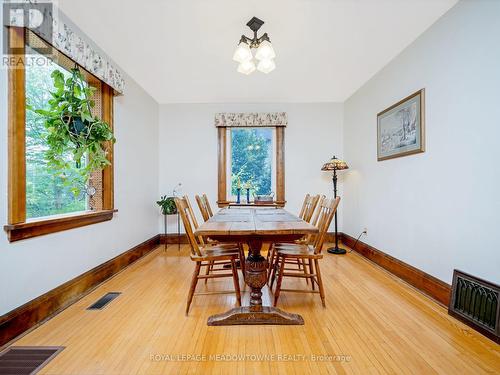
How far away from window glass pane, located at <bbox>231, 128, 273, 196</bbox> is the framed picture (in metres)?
1.92

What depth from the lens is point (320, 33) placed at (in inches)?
98.3

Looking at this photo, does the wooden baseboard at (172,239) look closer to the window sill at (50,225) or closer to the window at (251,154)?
the window at (251,154)

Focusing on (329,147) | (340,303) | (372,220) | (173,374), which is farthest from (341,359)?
(329,147)

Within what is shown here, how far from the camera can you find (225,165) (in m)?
4.53

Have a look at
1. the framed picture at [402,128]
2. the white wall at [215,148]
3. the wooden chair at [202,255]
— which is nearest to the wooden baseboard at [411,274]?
the framed picture at [402,128]

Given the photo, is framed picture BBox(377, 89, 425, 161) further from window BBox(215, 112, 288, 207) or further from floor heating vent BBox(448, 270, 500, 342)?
window BBox(215, 112, 288, 207)

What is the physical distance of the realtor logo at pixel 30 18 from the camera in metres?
1.69

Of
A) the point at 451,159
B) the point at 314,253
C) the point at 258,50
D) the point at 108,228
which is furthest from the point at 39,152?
the point at 451,159

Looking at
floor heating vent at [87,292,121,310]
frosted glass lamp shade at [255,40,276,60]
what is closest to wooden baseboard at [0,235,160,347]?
floor heating vent at [87,292,121,310]

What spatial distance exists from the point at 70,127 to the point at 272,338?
7.58 ft

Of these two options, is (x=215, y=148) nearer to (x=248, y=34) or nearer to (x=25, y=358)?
(x=248, y=34)

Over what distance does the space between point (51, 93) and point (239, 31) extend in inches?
68.7

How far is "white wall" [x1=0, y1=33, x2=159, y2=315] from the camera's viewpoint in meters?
1.68

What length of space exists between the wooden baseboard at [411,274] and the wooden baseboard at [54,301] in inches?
128
